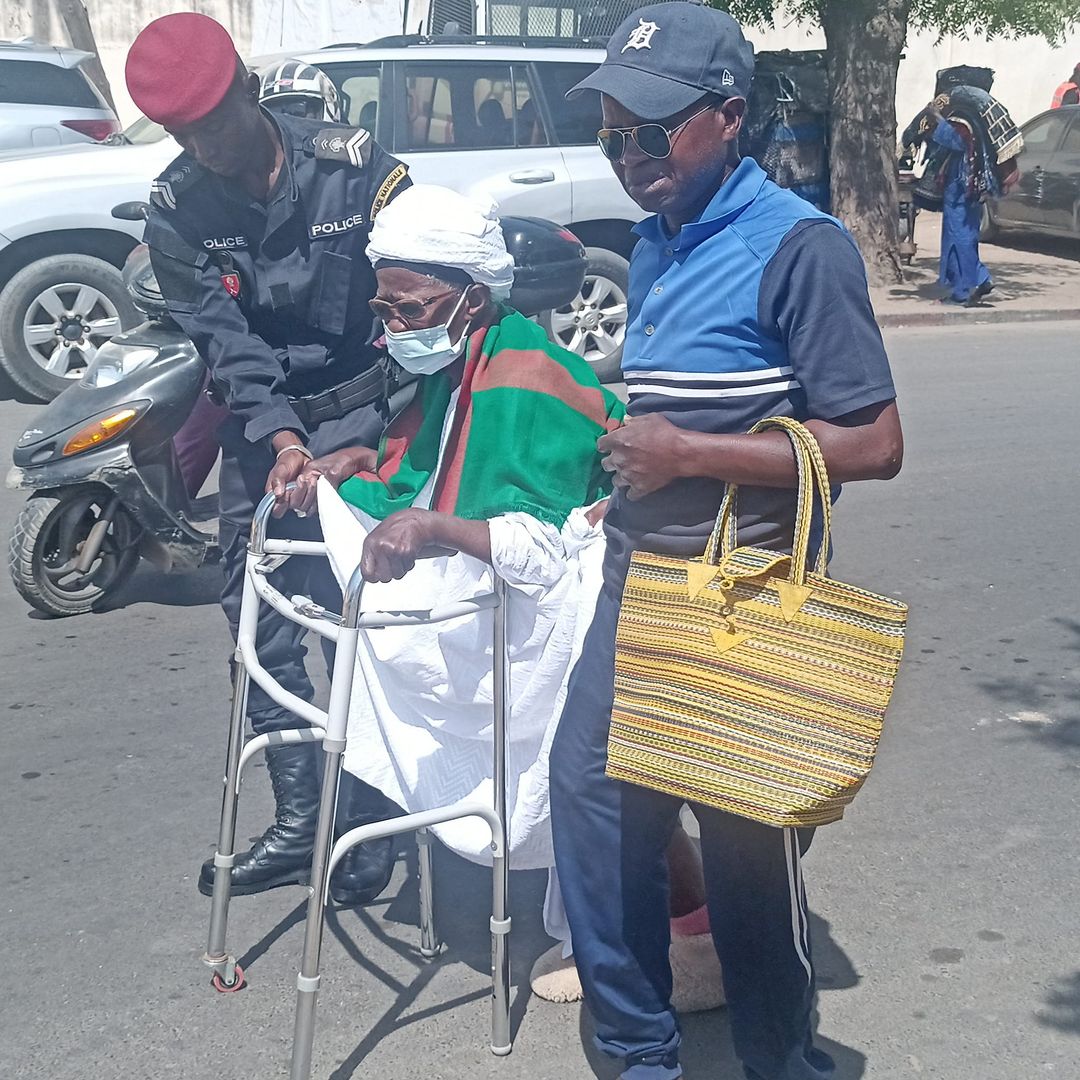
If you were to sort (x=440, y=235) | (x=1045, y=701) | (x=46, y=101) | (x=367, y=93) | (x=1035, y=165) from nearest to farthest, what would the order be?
1. (x=440, y=235)
2. (x=1045, y=701)
3. (x=367, y=93)
4. (x=46, y=101)
5. (x=1035, y=165)

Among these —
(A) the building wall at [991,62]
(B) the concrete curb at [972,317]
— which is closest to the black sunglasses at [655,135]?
(B) the concrete curb at [972,317]

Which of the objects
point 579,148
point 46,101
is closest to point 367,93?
point 579,148

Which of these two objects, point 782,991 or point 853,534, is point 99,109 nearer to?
point 853,534

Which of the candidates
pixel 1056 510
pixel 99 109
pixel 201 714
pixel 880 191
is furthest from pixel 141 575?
pixel 880 191

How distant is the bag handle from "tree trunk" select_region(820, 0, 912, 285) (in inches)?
463

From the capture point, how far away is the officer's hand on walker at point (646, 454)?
2.28 m

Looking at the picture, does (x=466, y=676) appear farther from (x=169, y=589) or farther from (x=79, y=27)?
(x=79, y=27)

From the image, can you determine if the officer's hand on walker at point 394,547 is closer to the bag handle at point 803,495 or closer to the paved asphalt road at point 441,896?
the bag handle at point 803,495

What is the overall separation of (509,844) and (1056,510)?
4.59m

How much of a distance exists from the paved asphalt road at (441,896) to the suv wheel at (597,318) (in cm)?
399

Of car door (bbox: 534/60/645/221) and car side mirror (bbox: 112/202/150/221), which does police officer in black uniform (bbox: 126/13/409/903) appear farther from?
car door (bbox: 534/60/645/221)

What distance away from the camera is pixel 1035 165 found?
16.2 metres

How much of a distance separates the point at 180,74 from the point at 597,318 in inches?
256

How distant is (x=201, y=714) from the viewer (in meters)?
4.56
